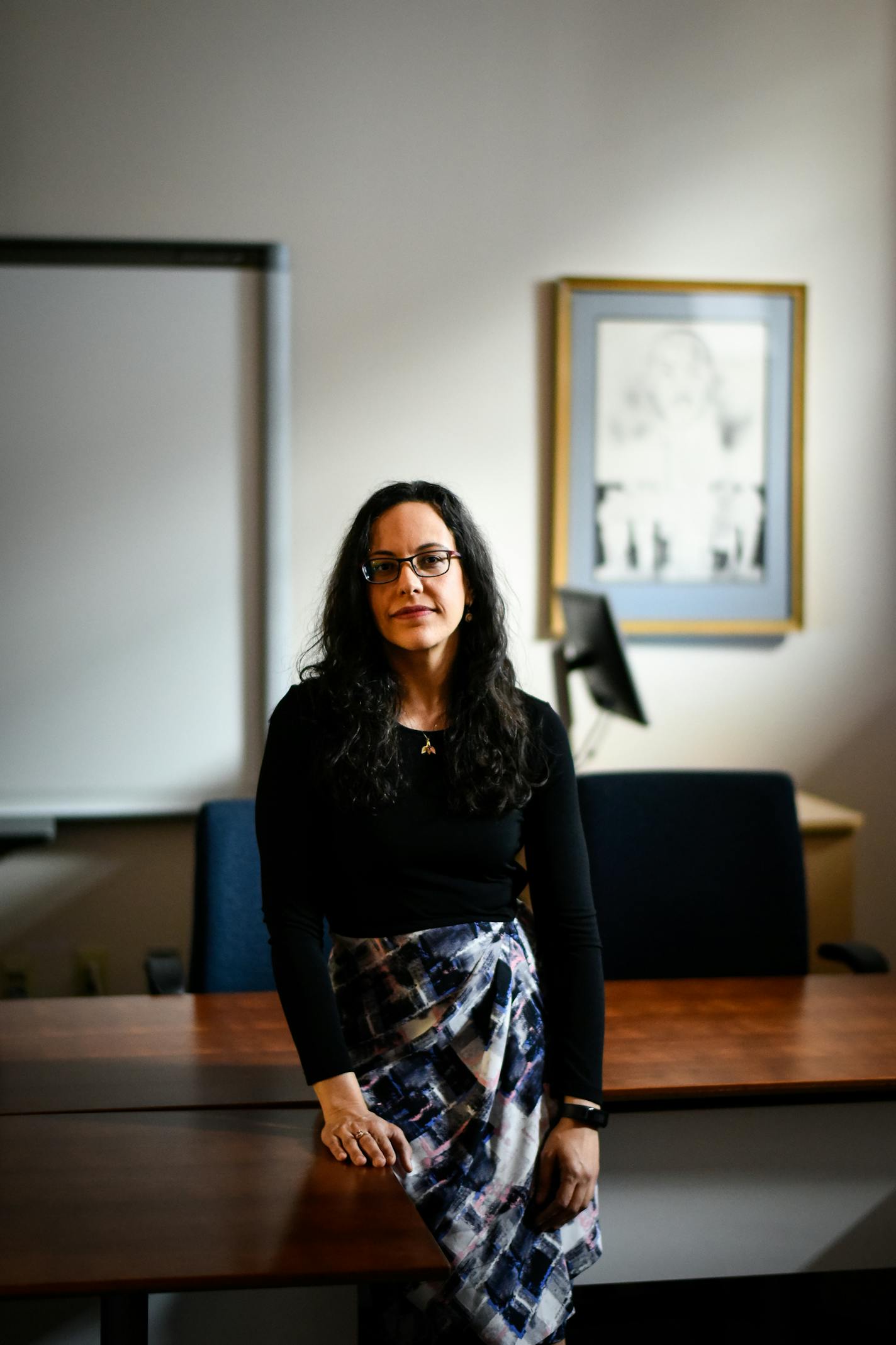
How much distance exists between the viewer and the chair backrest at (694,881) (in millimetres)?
2322

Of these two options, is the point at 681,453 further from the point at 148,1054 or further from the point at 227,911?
the point at 148,1054

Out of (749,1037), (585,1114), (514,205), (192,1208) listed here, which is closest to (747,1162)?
(749,1037)

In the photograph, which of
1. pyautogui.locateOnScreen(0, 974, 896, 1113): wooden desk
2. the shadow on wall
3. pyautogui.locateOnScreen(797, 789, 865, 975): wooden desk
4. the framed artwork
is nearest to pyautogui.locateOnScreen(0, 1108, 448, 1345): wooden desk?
pyautogui.locateOnScreen(0, 974, 896, 1113): wooden desk

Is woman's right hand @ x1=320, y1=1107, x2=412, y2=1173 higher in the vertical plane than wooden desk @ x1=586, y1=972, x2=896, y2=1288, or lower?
higher

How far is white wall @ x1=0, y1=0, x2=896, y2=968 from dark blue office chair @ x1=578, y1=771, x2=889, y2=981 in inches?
42.4

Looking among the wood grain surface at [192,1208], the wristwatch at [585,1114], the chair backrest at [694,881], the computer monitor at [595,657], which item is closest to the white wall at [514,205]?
the computer monitor at [595,657]

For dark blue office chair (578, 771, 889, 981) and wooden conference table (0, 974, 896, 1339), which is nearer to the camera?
wooden conference table (0, 974, 896, 1339)

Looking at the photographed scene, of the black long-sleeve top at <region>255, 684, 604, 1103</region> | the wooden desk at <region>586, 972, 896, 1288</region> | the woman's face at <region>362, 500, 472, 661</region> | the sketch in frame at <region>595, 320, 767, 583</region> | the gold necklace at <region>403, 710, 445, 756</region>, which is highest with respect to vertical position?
the sketch in frame at <region>595, 320, 767, 583</region>

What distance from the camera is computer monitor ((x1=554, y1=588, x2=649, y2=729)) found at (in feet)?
9.15

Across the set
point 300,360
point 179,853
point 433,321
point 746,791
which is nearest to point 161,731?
point 179,853

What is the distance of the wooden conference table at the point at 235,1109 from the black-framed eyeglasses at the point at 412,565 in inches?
26.2

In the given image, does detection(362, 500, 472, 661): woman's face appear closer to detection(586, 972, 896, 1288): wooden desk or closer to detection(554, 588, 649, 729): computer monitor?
detection(586, 972, 896, 1288): wooden desk

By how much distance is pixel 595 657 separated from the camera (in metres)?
3.02

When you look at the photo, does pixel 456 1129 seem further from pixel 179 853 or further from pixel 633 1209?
pixel 179 853
